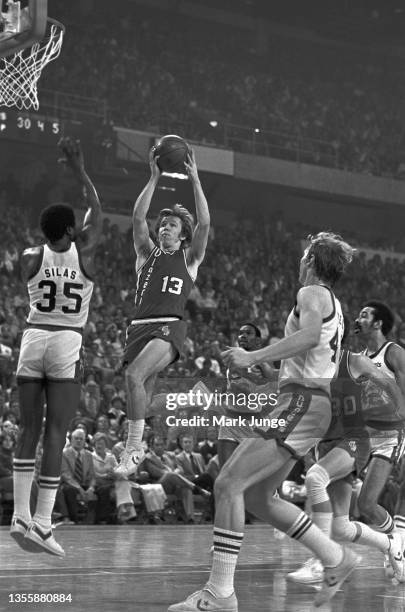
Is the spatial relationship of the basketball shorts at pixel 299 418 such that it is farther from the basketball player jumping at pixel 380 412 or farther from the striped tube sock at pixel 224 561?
the basketball player jumping at pixel 380 412

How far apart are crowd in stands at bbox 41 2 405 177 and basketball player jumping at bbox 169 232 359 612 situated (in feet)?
78.0

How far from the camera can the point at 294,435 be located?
22.2ft

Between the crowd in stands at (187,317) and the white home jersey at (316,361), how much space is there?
8111mm

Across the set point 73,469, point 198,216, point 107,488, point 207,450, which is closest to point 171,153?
point 198,216

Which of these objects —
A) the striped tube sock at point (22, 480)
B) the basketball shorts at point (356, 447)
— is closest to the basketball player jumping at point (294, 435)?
the striped tube sock at point (22, 480)

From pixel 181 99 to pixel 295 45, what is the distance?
799 cm

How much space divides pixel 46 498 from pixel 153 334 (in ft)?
6.97

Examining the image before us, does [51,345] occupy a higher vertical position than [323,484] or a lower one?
higher

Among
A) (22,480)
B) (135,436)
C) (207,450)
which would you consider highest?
(207,450)

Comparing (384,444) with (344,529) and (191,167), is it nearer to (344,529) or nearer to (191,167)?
(344,529)

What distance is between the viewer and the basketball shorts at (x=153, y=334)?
8977 mm

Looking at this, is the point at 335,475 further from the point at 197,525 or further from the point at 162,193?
the point at 162,193

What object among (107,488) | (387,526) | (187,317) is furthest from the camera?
(187,317)

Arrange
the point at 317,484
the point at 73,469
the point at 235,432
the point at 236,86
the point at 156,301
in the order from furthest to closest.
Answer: the point at 236,86 → the point at 73,469 → the point at 235,432 → the point at 156,301 → the point at 317,484
